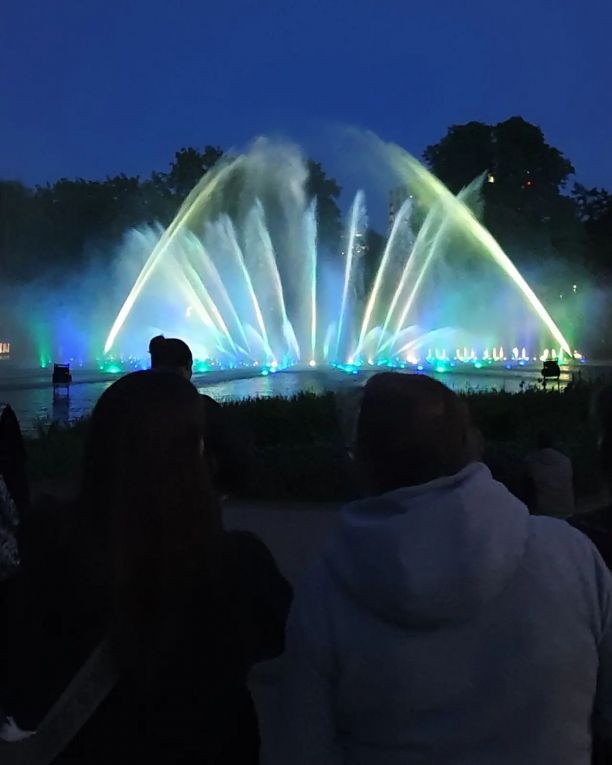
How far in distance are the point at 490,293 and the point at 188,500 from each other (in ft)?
139

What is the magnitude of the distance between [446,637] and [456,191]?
182 ft

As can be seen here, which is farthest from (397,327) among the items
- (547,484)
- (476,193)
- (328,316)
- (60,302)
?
(547,484)

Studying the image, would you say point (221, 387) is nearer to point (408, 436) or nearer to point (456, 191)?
point (408, 436)

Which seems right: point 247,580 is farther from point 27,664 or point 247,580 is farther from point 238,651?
point 27,664

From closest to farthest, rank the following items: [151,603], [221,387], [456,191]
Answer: [151,603]
[221,387]
[456,191]

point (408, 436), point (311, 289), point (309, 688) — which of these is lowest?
point (309, 688)

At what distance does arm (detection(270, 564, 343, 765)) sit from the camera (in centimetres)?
169

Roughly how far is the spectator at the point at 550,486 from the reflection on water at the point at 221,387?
10.0 metres

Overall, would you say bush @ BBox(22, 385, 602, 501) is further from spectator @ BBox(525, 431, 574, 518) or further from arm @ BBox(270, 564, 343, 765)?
arm @ BBox(270, 564, 343, 765)

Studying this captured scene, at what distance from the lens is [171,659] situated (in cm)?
179

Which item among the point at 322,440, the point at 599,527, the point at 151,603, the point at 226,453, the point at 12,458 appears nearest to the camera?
the point at 151,603

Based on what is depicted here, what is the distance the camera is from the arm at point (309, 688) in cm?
169

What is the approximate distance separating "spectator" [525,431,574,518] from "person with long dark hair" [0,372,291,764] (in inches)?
156

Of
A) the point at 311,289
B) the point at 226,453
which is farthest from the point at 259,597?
the point at 311,289
